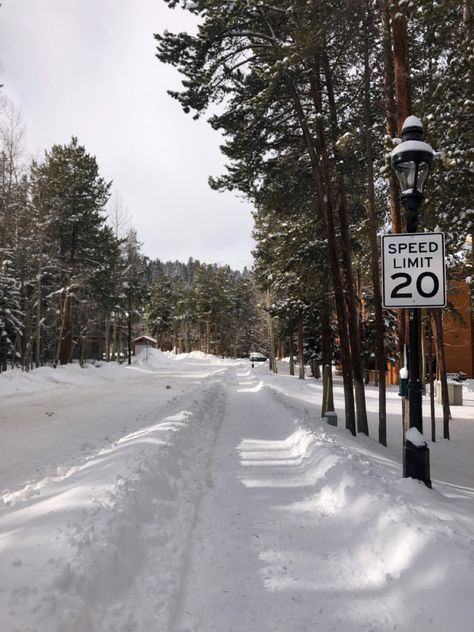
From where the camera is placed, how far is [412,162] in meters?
5.35

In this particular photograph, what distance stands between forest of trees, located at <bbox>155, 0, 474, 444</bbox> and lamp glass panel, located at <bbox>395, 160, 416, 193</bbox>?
8.36ft

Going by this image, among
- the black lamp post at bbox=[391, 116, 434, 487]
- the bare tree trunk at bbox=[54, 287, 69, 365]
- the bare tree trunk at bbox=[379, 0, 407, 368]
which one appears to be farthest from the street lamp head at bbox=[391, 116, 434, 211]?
the bare tree trunk at bbox=[54, 287, 69, 365]

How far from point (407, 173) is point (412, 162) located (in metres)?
0.14

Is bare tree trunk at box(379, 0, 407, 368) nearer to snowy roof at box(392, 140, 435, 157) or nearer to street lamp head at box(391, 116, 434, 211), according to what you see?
street lamp head at box(391, 116, 434, 211)

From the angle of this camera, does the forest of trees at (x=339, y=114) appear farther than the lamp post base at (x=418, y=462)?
Result: Yes

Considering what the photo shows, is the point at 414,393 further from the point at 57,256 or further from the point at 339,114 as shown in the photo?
the point at 57,256

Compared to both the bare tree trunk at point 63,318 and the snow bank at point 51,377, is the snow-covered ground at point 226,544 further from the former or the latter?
the bare tree trunk at point 63,318

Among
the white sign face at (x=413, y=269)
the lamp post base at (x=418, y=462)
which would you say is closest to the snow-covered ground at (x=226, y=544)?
the lamp post base at (x=418, y=462)

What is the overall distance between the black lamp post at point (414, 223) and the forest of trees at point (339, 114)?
2.47 meters

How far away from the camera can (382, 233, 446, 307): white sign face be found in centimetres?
523

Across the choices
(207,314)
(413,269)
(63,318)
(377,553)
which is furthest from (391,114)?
(207,314)

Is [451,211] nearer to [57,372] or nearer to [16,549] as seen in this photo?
[16,549]

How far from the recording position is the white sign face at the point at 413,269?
17.2 ft

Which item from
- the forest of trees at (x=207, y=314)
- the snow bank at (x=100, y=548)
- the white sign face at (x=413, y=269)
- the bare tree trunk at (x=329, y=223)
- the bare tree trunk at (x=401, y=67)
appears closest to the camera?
the snow bank at (x=100, y=548)
